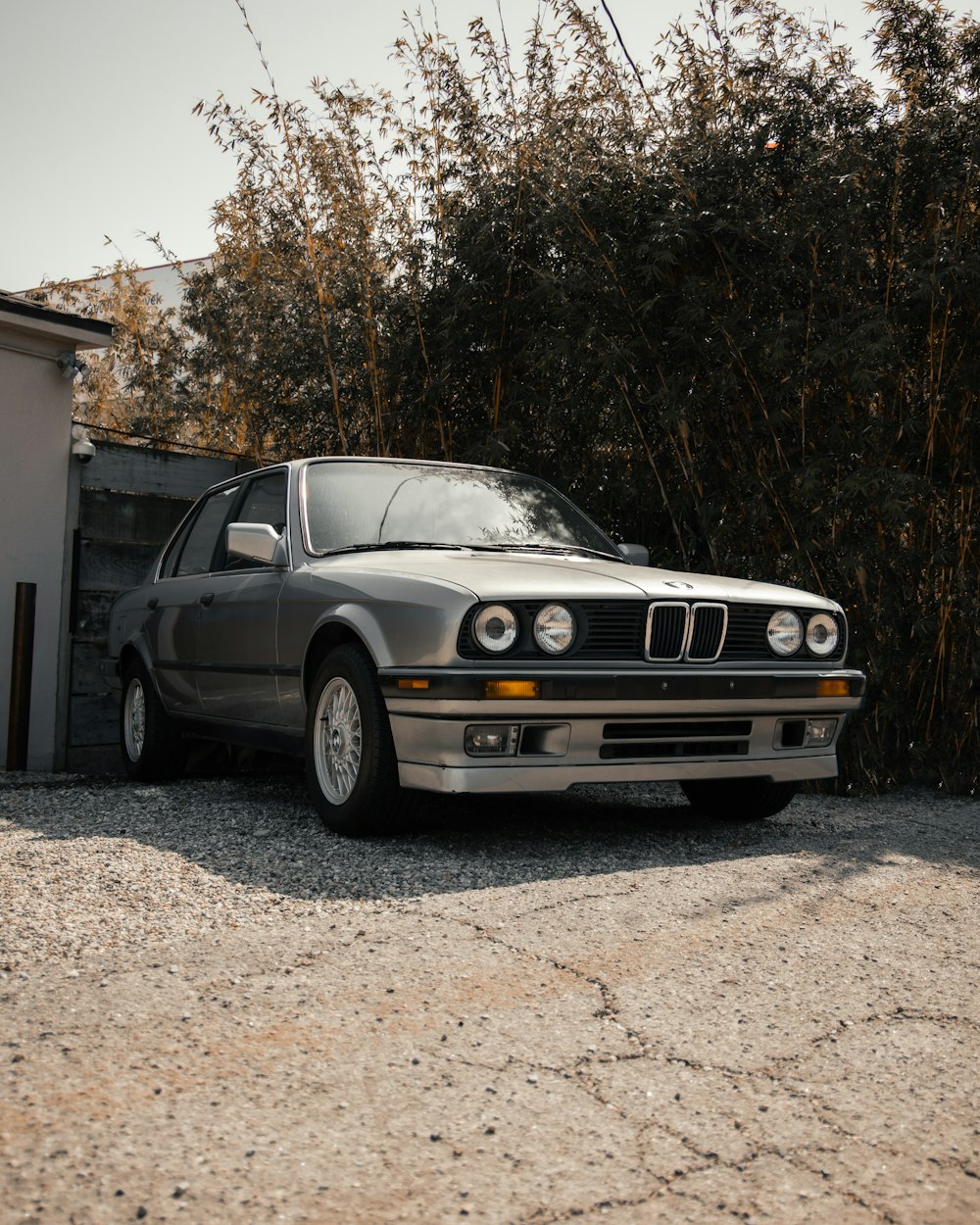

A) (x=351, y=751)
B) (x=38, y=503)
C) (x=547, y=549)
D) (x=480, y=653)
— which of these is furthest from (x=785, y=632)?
(x=38, y=503)

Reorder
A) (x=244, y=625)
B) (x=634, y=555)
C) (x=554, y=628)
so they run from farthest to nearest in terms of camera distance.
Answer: (x=634, y=555)
(x=244, y=625)
(x=554, y=628)

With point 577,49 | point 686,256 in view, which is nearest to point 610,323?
point 686,256

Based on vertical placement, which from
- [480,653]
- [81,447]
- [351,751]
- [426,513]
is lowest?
[351,751]

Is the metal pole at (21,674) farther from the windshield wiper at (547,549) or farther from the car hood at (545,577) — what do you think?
the windshield wiper at (547,549)

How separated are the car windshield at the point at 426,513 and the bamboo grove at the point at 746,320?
4.15 ft

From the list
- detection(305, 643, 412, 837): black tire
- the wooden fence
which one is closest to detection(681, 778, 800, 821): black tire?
detection(305, 643, 412, 837): black tire

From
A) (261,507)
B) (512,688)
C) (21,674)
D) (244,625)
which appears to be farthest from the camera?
(21,674)

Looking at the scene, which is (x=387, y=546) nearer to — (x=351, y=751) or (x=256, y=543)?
(x=256, y=543)

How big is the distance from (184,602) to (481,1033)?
398 centimetres

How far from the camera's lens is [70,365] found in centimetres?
815

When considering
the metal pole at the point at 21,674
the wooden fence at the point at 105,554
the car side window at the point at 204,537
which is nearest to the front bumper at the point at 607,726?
the car side window at the point at 204,537

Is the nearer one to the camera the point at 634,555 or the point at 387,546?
the point at 387,546

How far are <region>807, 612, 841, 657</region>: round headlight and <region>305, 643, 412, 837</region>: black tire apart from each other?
1.71 m

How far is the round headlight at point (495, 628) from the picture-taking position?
4219mm
